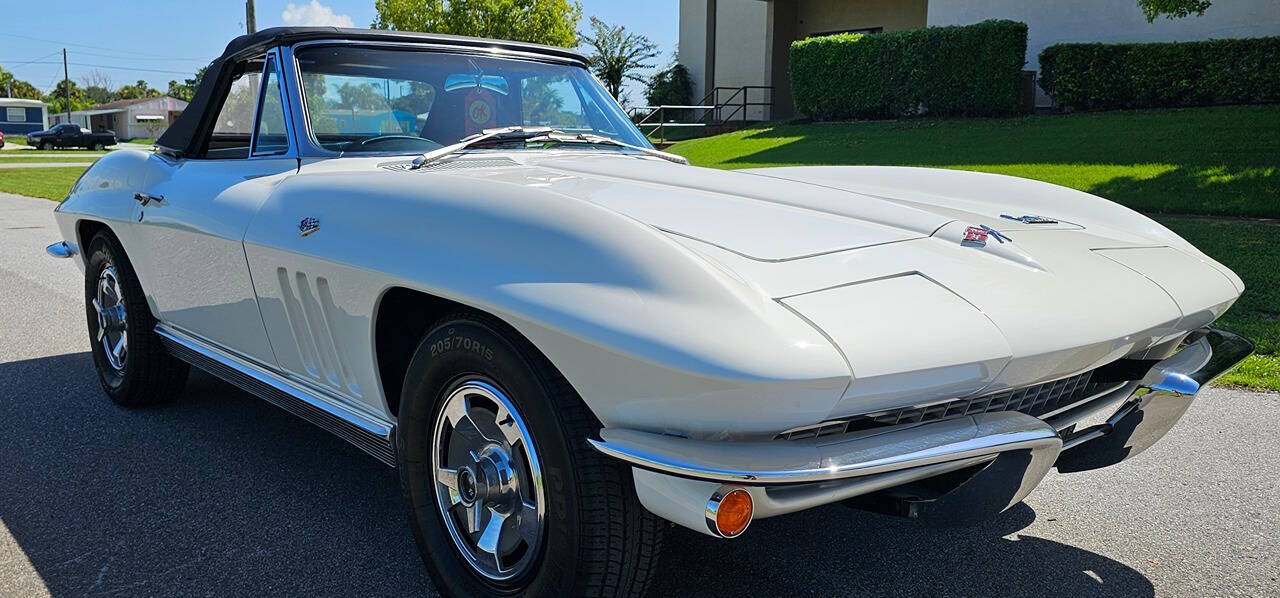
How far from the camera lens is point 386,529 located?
9.73 ft

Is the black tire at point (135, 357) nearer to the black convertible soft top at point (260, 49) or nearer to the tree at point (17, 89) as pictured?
the black convertible soft top at point (260, 49)

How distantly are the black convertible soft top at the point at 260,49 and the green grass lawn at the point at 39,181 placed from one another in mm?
13972

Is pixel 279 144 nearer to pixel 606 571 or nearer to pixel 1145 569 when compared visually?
pixel 606 571

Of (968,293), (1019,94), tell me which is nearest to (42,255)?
(968,293)

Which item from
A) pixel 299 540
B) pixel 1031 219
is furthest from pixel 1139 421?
pixel 299 540

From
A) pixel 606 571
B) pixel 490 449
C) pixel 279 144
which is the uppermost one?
pixel 279 144

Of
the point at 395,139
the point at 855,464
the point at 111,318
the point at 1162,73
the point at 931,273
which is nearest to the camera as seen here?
the point at 855,464

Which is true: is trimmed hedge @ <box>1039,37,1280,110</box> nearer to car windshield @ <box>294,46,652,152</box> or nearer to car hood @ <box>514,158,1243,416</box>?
car hood @ <box>514,158,1243,416</box>

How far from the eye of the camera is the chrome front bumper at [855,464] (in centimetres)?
180

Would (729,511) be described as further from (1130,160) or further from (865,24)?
(865,24)

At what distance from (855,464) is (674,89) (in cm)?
2745

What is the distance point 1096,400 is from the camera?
247 centimetres

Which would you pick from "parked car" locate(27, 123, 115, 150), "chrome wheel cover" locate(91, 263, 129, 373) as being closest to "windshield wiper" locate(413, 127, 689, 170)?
"chrome wheel cover" locate(91, 263, 129, 373)

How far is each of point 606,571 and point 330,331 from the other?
1.14 m
